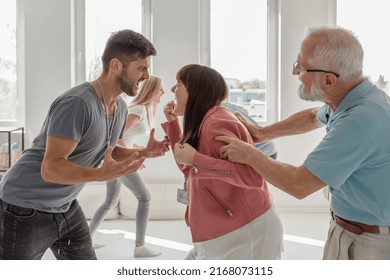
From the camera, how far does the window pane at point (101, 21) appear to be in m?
5.27

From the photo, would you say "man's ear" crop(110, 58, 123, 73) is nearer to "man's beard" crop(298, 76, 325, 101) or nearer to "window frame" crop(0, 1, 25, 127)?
"man's beard" crop(298, 76, 325, 101)

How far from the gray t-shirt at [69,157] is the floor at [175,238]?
5.62 ft

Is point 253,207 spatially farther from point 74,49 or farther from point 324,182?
point 74,49

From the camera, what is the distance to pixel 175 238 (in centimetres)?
420

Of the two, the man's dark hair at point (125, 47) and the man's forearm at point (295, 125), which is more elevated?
the man's dark hair at point (125, 47)

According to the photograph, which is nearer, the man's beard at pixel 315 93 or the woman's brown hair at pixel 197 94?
the man's beard at pixel 315 93

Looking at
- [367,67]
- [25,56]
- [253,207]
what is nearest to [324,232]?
[367,67]

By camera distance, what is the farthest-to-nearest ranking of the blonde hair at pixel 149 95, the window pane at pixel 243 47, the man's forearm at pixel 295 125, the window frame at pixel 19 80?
the window pane at pixel 243 47
the window frame at pixel 19 80
the blonde hair at pixel 149 95
the man's forearm at pixel 295 125

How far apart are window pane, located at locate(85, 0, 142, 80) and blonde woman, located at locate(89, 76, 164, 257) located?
1543 mm

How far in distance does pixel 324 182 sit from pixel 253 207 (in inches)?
13.5

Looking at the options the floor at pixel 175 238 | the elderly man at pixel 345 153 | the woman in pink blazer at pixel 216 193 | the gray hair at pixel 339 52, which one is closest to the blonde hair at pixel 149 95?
the floor at pixel 175 238

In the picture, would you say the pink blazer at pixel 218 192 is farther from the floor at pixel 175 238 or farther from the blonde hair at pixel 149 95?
the blonde hair at pixel 149 95

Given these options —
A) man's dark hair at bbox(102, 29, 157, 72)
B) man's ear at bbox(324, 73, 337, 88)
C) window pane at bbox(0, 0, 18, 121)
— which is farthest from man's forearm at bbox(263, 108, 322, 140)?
window pane at bbox(0, 0, 18, 121)

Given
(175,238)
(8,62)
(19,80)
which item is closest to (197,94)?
(175,238)
